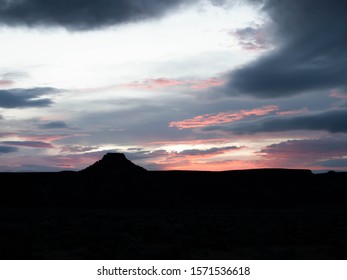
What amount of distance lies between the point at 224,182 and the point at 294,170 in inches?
590

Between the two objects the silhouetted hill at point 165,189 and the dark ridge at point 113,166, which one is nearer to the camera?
the silhouetted hill at point 165,189

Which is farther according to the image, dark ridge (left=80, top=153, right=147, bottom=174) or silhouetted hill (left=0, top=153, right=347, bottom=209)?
dark ridge (left=80, top=153, right=147, bottom=174)

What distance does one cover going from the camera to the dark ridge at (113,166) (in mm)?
85750

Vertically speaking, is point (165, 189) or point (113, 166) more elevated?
point (113, 166)

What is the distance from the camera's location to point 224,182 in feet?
285

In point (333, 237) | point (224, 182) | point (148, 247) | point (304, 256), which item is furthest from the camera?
point (224, 182)

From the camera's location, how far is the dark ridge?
85750 millimetres

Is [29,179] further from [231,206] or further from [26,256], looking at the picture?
[26,256]

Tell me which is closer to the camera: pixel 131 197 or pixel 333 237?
pixel 333 237

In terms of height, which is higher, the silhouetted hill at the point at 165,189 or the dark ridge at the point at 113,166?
the dark ridge at the point at 113,166

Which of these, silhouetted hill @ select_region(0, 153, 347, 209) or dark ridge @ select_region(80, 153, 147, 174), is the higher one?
dark ridge @ select_region(80, 153, 147, 174)

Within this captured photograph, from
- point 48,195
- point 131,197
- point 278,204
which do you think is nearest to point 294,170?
point 278,204

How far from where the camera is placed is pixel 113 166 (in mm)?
86625

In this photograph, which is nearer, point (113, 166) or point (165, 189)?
point (165, 189)
